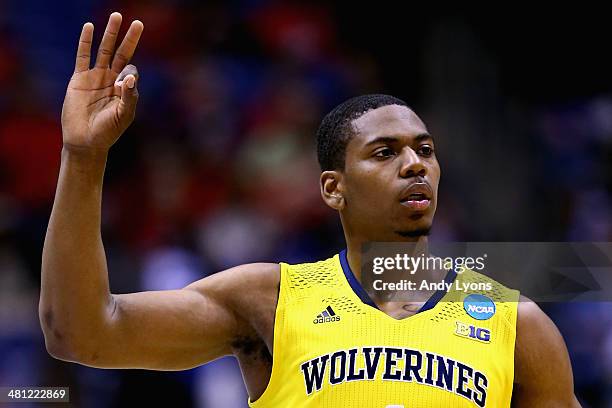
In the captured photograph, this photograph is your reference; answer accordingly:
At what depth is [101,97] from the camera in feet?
10.4

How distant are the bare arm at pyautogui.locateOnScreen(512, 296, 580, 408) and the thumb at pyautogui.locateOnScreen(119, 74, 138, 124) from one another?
5.05 feet

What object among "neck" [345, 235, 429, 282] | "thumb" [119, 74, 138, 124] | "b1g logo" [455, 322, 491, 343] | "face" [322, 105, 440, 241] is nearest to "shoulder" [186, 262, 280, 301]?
"neck" [345, 235, 429, 282]

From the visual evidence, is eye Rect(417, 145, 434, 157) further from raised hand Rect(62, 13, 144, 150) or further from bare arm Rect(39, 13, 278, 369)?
raised hand Rect(62, 13, 144, 150)

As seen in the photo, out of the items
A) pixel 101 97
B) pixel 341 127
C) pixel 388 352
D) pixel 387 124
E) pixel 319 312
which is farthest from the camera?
pixel 341 127

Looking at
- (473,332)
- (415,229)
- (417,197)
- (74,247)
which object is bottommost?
(473,332)

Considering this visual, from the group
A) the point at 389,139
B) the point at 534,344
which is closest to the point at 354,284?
the point at 389,139

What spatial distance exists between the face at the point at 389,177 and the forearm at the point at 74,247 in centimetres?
107

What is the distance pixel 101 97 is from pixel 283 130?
184 inches

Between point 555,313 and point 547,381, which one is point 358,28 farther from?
point 547,381

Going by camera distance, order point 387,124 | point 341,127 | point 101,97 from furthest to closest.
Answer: point 341,127 < point 387,124 < point 101,97

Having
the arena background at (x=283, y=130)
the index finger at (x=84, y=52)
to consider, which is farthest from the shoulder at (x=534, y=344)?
the arena background at (x=283, y=130)

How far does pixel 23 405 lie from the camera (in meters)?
5.14

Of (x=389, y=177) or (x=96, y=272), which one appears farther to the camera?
(x=389, y=177)

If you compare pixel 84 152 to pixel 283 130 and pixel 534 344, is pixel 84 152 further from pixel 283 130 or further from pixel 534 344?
pixel 283 130
